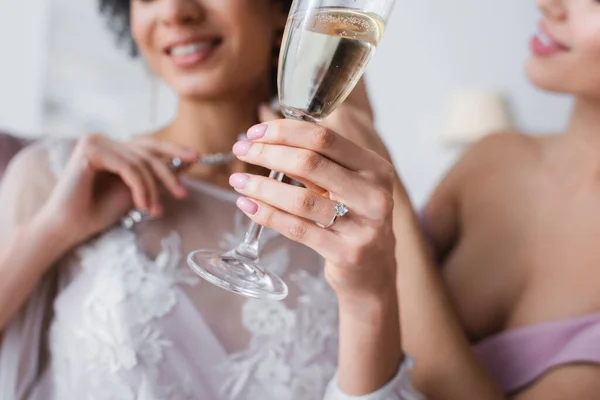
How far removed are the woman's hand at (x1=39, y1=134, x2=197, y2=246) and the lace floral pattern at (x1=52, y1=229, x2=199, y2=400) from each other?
2.0 inches

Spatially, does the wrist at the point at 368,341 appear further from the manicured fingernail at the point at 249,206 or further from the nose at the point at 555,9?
the nose at the point at 555,9

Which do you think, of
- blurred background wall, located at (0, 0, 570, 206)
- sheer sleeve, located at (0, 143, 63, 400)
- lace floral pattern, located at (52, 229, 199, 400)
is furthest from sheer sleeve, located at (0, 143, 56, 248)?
blurred background wall, located at (0, 0, 570, 206)

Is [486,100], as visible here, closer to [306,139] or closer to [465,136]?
[465,136]

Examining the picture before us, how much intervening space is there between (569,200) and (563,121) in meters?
1.55

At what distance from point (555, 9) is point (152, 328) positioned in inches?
33.3

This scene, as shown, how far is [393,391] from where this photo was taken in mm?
778

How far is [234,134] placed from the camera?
1137 mm

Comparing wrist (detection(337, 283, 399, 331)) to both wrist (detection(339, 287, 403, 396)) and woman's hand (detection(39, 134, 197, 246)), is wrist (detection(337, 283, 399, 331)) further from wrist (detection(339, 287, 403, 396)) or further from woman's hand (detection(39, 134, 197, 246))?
woman's hand (detection(39, 134, 197, 246))

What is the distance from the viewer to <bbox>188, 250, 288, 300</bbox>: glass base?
0.65 meters

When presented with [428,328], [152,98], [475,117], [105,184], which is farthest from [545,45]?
[152,98]

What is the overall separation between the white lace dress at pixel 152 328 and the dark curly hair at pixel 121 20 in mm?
390

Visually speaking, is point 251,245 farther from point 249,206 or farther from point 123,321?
point 123,321

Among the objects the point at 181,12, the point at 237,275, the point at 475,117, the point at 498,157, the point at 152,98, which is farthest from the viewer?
the point at 152,98

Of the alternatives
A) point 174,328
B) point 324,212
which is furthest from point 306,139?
point 174,328
